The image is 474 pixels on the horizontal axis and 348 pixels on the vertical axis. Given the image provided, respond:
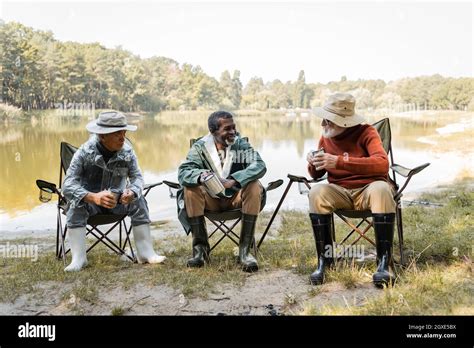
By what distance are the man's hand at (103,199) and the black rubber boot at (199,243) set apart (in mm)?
479

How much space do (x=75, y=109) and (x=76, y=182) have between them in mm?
29515

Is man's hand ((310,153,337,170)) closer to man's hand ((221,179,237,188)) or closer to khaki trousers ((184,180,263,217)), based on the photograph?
khaki trousers ((184,180,263,217))

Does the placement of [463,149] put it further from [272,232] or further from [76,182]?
[76,182]

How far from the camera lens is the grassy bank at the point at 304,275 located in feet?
7.38

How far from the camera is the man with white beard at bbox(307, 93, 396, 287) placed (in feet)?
8.54

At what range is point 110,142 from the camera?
308 centimetres

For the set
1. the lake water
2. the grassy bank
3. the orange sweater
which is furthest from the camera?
the lake water

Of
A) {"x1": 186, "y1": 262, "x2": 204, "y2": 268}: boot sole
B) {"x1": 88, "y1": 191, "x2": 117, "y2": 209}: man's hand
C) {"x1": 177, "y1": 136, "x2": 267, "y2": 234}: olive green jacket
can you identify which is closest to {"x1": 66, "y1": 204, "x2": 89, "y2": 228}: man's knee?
{"x1": 88, "y1": 191, "x2": 117, "y2": 209}: man's hand

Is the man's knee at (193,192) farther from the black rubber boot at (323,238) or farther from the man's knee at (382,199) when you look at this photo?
the man's knee at (382,199)

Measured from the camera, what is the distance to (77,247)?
3.08m

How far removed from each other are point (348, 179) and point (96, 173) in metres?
1.56

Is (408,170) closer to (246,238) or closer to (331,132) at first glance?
(331,132)
